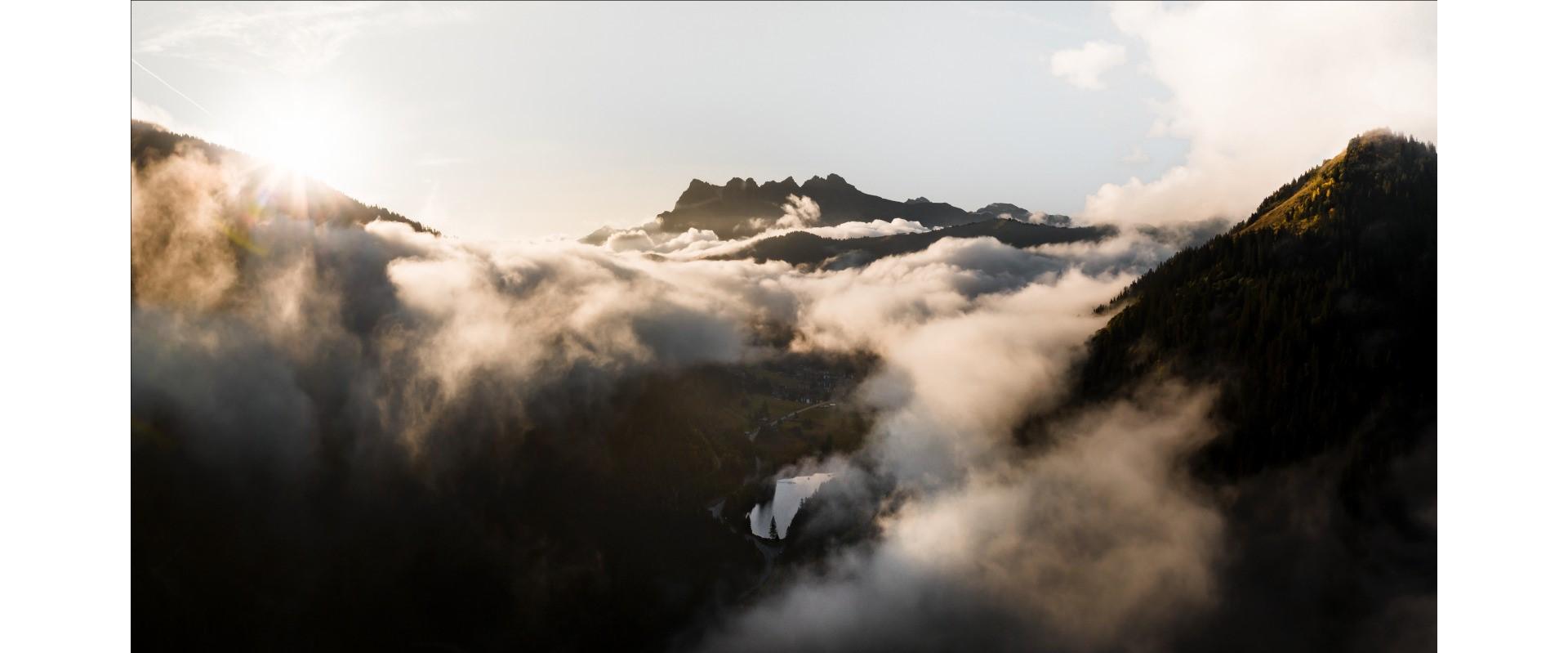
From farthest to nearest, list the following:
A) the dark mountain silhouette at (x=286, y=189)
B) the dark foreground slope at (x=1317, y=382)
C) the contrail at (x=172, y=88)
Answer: the dark mountain silhouette at (x=286, y=189), the dark foreground slope at (x=1317, y=382), the contrail at (x=172, y=88)

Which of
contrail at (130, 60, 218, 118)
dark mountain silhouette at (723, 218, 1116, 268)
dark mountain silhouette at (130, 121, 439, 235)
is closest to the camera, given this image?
contrail at (130, 60, 218, 118)

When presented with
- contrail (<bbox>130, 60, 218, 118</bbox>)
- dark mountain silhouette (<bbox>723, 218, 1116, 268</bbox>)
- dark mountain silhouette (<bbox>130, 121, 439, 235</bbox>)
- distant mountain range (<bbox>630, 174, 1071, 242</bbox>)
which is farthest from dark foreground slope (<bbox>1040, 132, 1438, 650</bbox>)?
contrail (<bbox>130, 60, 218, 118</bbox>)

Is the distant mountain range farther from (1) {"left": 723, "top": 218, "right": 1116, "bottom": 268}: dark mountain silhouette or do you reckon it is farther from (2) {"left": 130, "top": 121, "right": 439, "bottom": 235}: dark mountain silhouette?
(2) {"left": 130, "top": 121, "right": 439, "bottom": 235}: dark mountain silhouette

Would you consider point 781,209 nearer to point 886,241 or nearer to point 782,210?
point 782,210

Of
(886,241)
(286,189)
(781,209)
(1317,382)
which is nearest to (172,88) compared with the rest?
(286,189)

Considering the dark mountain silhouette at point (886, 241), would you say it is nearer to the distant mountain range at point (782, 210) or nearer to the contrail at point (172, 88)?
the distant mountain range at point (782, 210)

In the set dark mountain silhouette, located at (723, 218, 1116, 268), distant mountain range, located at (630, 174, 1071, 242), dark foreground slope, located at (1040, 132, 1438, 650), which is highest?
distant mountain range, located at (630, 174, 1071, 242)

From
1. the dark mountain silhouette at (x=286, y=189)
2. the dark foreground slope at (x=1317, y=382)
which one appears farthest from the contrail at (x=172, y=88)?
the dark foreground slope at (x=1317, y=382)
